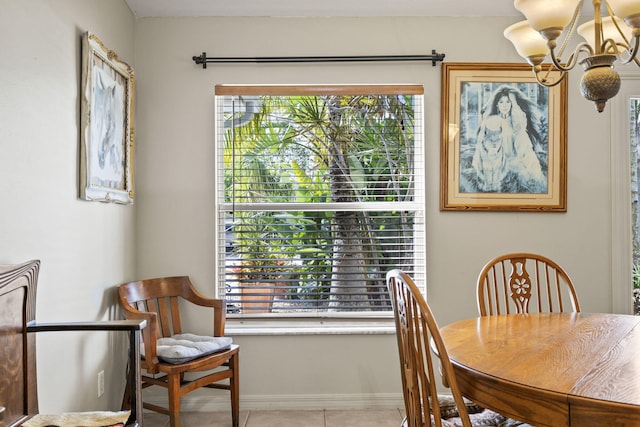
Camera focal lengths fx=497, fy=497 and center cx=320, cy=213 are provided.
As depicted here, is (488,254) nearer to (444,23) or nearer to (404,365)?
(444,23)

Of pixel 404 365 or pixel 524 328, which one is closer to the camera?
pixel 404 365

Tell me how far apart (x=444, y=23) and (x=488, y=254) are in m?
1.44

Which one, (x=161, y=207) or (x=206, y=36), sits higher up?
(x=206, y=36)

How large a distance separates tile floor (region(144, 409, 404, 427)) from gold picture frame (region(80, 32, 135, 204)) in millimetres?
1287

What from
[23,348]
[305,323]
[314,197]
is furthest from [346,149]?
[23,348]

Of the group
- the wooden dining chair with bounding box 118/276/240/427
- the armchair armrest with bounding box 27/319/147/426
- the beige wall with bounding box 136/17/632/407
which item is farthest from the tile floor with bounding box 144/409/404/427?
the armchair armrest with bounding box 27/319/147/426

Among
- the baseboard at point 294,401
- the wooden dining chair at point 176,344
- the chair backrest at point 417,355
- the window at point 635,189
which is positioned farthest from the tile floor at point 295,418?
the window at point 635,189

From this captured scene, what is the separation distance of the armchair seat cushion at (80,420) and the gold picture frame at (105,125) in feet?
3.36

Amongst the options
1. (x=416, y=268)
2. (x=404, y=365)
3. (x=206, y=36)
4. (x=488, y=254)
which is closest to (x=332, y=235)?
(x=416, y=268)

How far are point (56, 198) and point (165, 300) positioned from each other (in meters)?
1.08

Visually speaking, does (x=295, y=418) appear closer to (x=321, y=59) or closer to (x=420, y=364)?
(x=420, y=364)

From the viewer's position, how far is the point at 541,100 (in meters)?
3.04

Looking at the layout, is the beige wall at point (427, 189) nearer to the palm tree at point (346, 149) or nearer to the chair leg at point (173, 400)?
the palm tree at point (346, 149)

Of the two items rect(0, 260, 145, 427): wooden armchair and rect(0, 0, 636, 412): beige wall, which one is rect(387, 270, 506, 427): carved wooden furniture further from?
rect(0, 0, 636, 412): beige wall
